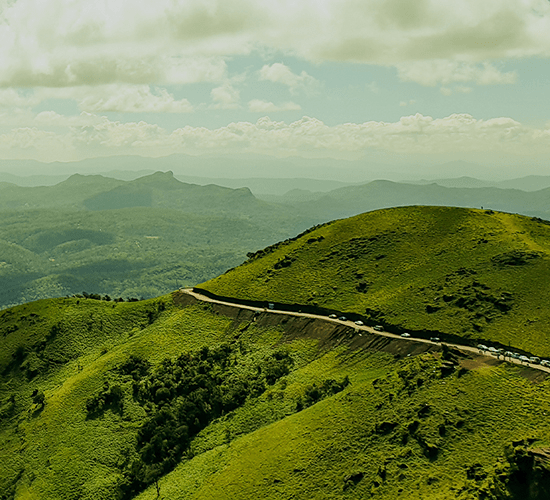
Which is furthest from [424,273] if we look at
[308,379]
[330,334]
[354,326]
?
[308,379]

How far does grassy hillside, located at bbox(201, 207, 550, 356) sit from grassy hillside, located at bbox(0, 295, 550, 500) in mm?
12537

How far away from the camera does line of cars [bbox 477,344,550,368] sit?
8416cm

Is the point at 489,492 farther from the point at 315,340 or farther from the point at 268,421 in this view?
the point at 315,340

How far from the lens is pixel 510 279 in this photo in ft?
374

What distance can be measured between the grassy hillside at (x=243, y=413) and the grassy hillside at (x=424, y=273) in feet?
41.1

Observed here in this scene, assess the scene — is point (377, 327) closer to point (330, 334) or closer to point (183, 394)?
point (330, 334)

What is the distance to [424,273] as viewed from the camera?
426 feet

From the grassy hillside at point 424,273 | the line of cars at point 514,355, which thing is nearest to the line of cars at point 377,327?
the grassy hillside at point 424,273

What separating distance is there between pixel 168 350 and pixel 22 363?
42.4 meters

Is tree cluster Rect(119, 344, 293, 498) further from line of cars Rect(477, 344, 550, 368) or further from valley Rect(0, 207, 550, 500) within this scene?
line of cars Rect(477, 344, 550, 368)

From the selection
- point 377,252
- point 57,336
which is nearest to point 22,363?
point 57,336

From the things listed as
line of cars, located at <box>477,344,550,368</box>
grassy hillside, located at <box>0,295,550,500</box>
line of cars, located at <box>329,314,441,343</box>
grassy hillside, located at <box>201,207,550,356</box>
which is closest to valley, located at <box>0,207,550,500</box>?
grassy hillside, located at <box>0,295,550,500</box>

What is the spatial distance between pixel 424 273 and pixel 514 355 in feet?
148

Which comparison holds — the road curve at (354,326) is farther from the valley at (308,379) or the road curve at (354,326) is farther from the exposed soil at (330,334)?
the valley at (308,379)
